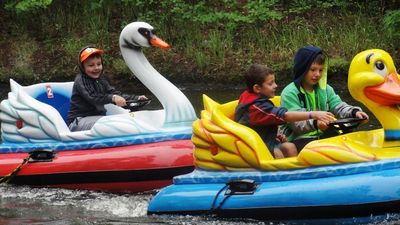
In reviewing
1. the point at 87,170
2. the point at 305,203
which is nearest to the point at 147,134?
the point at 87,170

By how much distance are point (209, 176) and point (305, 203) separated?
77 centimetres

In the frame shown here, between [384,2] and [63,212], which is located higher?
[384,2]

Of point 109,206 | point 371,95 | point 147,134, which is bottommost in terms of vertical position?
point 109,206

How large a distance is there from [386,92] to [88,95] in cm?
305

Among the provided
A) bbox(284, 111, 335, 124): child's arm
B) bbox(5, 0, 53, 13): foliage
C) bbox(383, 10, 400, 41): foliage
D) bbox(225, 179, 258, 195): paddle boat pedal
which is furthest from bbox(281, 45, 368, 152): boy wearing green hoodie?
bbox(5, 0, 53, 13): foliage

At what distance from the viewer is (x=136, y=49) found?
7160 millimetres

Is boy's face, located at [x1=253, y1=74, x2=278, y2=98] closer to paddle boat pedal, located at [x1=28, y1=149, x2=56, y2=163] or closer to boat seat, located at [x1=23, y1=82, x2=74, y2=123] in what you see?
paddle boat pedal, located at [x1=28, y1=149, x2=56, y2=163]

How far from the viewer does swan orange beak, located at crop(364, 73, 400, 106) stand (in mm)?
4809

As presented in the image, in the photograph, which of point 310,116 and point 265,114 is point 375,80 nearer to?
point 310,116

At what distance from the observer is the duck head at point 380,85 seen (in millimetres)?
4840

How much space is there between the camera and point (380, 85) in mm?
4844

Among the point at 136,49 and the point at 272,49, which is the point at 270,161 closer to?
the point at 136,49

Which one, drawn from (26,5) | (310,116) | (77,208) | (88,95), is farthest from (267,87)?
(26,5)

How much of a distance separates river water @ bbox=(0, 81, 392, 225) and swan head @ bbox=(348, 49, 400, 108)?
1003 millimetres
